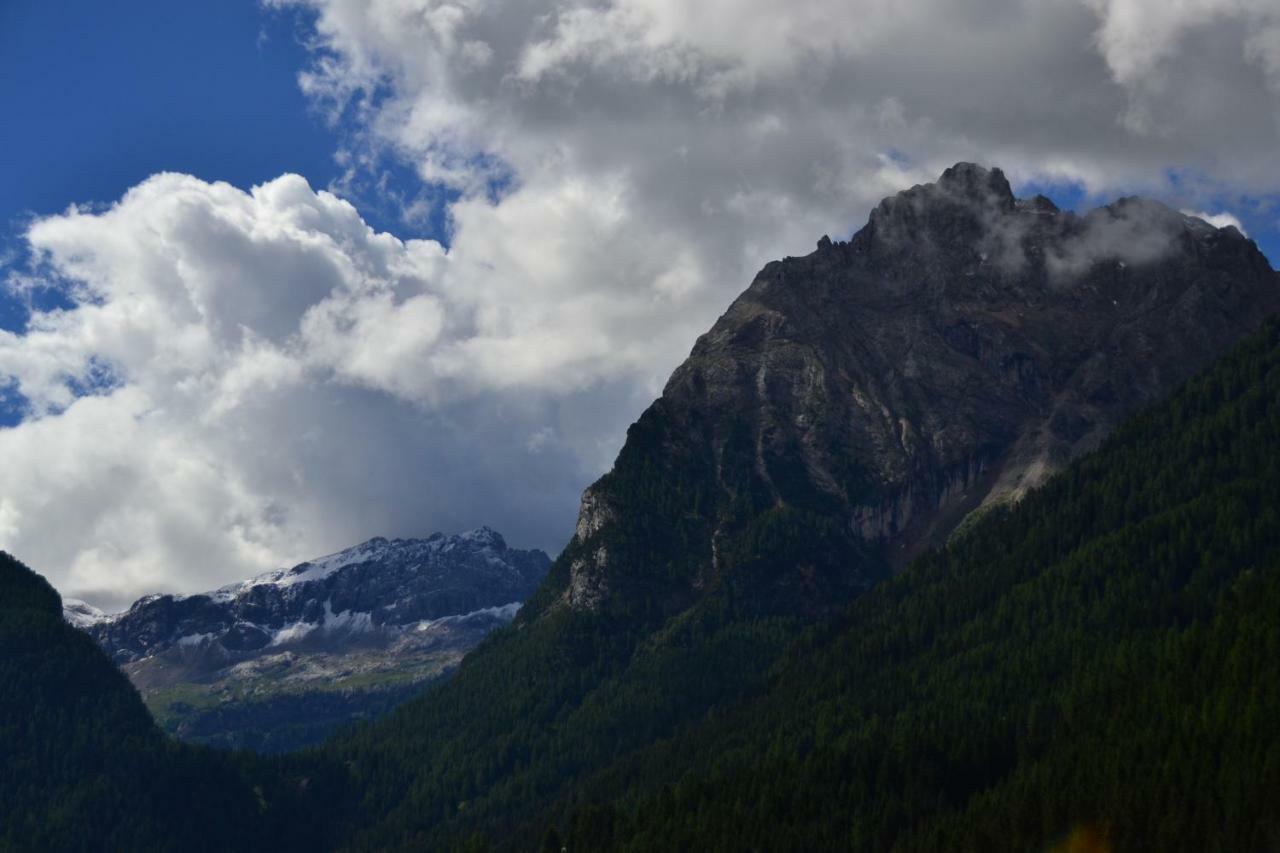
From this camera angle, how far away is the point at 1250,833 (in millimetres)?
199875
